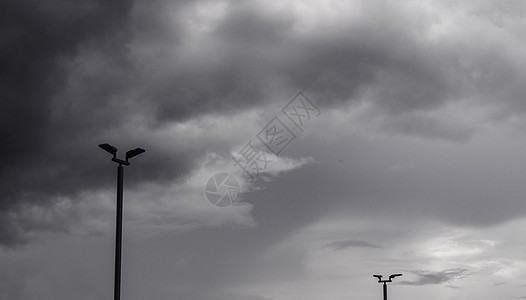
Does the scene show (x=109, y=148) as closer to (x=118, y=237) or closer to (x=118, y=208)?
(x=118, y=208)

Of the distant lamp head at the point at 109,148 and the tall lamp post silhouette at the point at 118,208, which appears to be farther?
the distant lamp head at the point at 109,148

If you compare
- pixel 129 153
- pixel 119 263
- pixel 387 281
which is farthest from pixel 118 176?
pixel 387 281

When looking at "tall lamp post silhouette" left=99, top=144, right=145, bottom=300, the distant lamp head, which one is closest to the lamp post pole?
"tall lamp post silhouette" left=99, top=144, right=145, bottom=300

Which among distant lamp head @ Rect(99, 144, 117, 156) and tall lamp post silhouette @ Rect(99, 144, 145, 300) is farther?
distant lamp head @ Rect(99, 144, 117, 156)

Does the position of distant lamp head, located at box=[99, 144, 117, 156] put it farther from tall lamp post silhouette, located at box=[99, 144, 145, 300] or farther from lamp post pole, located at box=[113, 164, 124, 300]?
lamp post pole, located at box=[113, 164, 124, 300]

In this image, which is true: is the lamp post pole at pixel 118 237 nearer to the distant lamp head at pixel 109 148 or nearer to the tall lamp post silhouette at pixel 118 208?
the tall lamp post silhouette at pixel 118 208

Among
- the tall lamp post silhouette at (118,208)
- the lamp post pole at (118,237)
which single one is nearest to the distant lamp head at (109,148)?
the tall lamp post silhouette at (118,208)

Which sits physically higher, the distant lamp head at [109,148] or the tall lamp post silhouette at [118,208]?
the distant lamp head at [109,148]

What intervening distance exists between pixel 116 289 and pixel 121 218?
7.92ft

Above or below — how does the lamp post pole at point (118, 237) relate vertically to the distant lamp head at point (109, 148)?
below

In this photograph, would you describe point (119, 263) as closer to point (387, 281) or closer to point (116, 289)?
point (116, 289)

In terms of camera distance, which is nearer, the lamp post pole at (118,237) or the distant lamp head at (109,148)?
the lamp post pole at (118,237)

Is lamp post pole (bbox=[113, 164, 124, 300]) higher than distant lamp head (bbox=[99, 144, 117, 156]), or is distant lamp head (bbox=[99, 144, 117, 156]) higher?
distant lamp head (bbox=[99, 144, 117, 156])

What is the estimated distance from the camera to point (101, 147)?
2133cm
